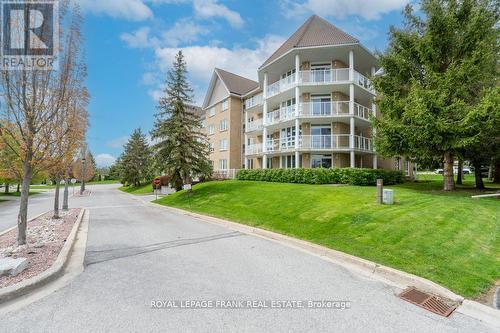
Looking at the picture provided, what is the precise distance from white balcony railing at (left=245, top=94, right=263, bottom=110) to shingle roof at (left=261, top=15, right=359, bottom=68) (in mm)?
5123


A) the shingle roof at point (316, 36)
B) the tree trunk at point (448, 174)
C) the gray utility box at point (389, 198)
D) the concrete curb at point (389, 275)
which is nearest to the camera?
the concrete curb at point (389, 275)

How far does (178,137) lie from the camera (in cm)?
2028

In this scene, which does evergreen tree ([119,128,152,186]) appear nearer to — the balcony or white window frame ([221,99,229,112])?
white window frame ([221,99,229,112])

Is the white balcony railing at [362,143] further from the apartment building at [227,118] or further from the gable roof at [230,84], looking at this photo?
the gable roof at [230,84]

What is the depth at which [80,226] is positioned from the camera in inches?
450

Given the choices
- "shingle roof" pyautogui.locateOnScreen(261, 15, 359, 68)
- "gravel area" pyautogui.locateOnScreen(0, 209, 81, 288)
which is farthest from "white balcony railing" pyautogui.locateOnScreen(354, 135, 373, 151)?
"gravel area" pyautogui.locateOnScreen(0, 209, 81, 288)

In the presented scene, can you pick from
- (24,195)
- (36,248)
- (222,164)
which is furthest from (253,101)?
(36,248)

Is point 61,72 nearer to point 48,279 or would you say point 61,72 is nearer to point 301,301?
point 48,279

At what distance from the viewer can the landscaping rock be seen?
A: 4887 mm

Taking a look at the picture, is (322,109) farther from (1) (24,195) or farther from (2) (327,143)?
(1) (24,195)

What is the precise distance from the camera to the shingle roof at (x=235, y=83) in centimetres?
3606

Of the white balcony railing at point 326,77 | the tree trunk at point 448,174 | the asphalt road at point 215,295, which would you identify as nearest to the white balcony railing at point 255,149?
the white balcony railing at point 326,77

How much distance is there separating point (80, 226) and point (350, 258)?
36.1 ft

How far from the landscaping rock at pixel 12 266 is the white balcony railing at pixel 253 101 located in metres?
27.7
